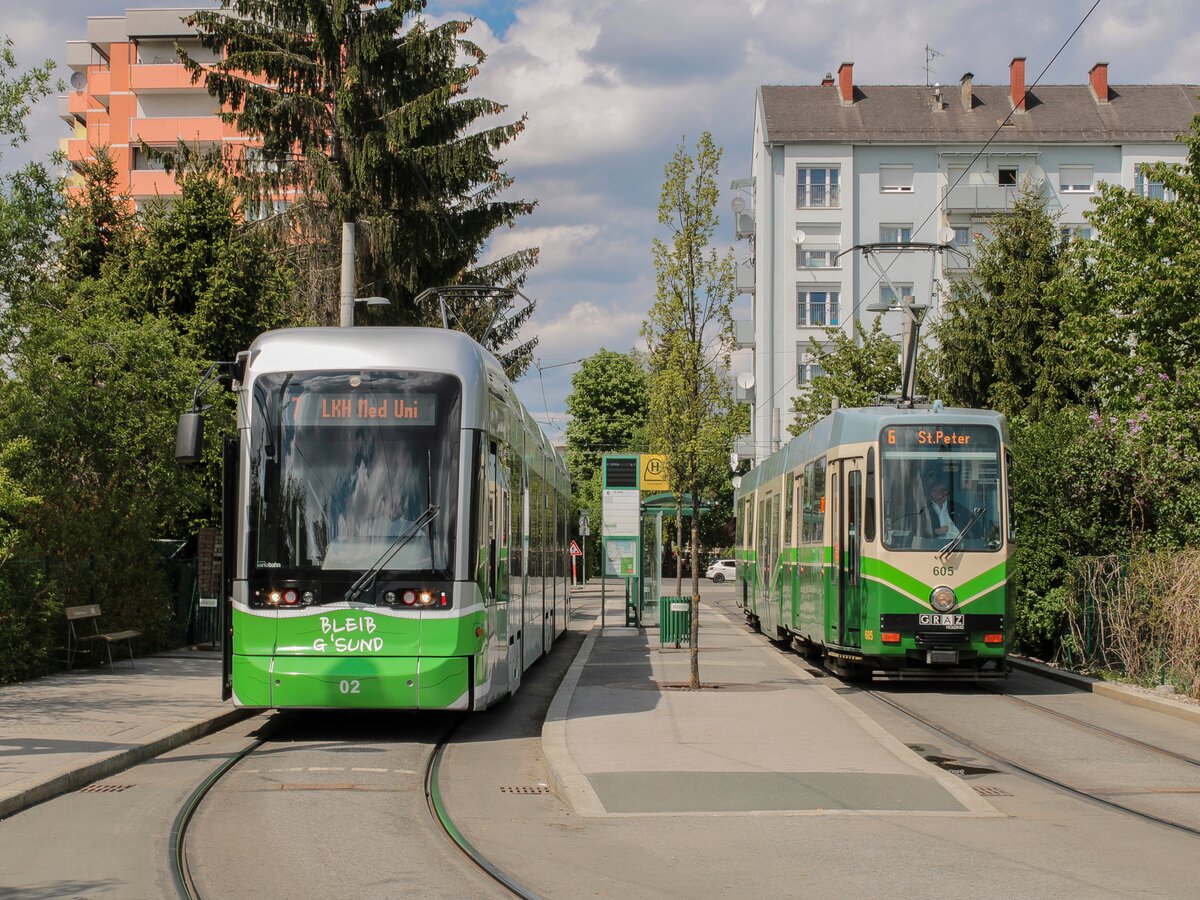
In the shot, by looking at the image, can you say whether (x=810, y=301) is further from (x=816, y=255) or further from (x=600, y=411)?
(x=600, y=411)

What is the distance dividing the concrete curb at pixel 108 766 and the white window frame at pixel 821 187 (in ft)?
172

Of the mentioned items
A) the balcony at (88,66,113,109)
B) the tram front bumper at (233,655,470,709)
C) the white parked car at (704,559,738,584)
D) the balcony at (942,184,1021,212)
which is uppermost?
the balcony at (88,66,113,109)

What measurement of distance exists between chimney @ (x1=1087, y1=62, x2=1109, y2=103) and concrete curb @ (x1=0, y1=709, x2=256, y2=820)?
6005 cm

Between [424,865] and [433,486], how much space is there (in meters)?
5.34

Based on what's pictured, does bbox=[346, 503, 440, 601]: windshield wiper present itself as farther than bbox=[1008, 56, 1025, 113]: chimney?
No

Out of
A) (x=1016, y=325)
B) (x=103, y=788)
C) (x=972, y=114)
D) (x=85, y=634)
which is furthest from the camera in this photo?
(x=972, y=114)

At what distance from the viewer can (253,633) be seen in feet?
40.8

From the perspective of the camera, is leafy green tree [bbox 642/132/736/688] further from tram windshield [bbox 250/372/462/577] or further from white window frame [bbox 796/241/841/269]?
white window frame [bbox 796/241/841/269]

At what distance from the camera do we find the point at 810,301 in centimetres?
6294

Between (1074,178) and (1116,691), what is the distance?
5064cm

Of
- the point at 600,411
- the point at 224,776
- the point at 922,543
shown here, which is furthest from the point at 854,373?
the point at 600,411

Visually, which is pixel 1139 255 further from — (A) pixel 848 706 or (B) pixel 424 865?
(B) pixel 424 865

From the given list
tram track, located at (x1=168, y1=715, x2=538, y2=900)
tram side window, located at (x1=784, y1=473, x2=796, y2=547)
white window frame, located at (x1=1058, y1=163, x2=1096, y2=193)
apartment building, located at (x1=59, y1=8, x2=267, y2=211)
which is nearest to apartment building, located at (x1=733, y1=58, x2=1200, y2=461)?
white window frame, located at (x1=1058, y1=163, x2=1096, y2=193)

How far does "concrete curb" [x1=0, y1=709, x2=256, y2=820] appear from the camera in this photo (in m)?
9.24
